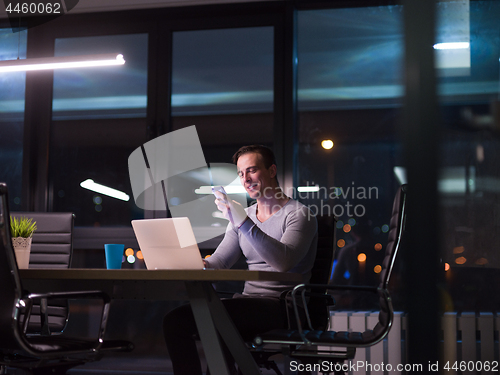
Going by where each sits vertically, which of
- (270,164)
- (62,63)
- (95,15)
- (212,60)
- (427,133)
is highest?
(95,15)

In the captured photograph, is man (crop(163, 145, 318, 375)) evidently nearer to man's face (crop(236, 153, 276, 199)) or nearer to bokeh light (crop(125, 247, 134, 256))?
man's face (crop(236, 153, 276, 199))

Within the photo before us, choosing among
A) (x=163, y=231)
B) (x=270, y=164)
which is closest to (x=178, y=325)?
(x=163, y=231)

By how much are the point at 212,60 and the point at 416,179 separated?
12.9ft

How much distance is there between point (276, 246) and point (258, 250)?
73mm

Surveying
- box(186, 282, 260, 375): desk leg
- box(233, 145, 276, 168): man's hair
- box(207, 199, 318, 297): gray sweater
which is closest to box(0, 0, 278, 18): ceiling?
box(233, 145, 276, 168): man's hair

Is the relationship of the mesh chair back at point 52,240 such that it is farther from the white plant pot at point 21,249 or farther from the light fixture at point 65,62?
the light fixture at point 65,62

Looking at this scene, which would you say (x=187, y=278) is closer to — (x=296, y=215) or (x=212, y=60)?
(x=296, y=215)

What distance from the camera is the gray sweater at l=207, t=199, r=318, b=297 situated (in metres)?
2.03

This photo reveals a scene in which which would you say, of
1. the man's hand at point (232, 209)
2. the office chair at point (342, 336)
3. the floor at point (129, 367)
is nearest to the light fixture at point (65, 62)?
the man's hand at point (232, 209)

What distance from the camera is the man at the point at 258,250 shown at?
6.60 feet

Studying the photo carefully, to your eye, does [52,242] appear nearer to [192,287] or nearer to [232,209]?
[232,209]

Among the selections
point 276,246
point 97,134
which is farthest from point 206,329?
point 97,134

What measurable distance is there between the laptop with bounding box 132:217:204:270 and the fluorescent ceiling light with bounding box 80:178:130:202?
2.31 metres

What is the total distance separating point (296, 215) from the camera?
226 centimetres
